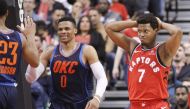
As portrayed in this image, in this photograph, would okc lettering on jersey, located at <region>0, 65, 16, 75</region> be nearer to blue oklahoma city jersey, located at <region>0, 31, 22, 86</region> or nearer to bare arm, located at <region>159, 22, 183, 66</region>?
blue oklahoma city jersey, located at <region>0, 31, 22, 86</region>

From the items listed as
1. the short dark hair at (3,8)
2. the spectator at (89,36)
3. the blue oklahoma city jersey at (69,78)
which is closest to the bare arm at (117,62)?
the spectator at (89,36)

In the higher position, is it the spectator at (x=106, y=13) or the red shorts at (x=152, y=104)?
the spectator at (x=106, y=13)

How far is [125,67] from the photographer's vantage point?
15.6 metres

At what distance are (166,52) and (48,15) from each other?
24.3 feet

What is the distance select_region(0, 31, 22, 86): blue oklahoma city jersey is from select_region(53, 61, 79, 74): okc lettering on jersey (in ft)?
4.89

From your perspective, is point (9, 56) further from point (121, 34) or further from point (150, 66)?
point (121, 34)

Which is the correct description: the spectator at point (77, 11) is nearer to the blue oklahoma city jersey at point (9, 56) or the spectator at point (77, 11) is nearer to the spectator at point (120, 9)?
the spectator at point (120, 9)

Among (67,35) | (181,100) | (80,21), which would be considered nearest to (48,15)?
(80,21)

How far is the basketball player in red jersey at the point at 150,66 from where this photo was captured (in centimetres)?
1072

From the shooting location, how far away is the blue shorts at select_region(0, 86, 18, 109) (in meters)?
9.70

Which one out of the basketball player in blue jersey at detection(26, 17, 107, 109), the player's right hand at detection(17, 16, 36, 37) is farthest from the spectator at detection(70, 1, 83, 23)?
the player's right hand at detection(17, 16, 36, 37)

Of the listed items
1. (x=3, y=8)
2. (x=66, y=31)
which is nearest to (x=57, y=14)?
(x=66, y=31)

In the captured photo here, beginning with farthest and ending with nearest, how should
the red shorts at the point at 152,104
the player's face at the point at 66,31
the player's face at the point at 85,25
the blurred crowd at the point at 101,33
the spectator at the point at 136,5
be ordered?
the spectator at the point at 136,5 → the player's face at the point at 85,25 → the blurred crowd at the point at 101,33 → the player's face at the point at 66,31 → the red shorts at the point at 152,104

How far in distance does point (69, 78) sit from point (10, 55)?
1669mm
